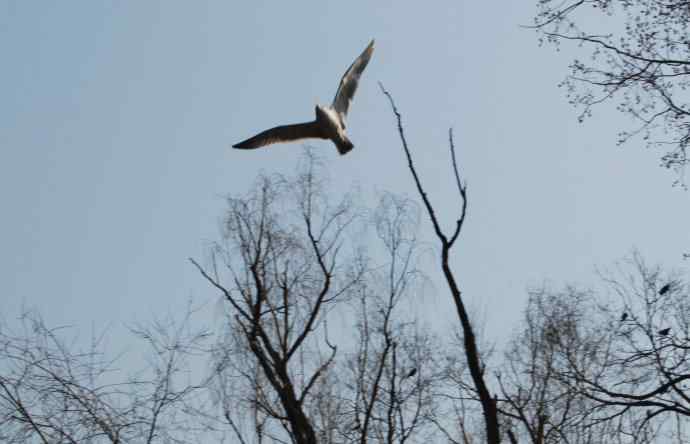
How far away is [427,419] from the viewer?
1444cm

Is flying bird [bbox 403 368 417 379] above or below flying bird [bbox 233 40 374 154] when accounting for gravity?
below

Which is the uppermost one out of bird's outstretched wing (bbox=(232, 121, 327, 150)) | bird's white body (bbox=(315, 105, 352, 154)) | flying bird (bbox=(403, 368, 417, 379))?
bird's outstretched wing (bbox=(232, 121, 327, 150))

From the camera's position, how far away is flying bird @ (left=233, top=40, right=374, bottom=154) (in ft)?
46.5

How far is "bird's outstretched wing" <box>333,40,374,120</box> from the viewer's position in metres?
14.4

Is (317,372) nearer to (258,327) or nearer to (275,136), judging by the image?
(258,327)

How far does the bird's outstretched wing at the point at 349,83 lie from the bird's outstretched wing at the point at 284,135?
15.2 inches

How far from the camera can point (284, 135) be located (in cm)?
1474

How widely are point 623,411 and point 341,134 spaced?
5.58 metres

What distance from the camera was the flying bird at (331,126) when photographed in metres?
14.2

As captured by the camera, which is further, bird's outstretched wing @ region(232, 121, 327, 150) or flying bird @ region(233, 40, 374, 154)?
bird's outstretched wing @ region(232, 121, 327, 150)

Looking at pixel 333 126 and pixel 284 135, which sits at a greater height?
pixel 284 135

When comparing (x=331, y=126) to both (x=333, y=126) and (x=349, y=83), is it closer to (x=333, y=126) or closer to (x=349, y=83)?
(x=333, y=126)

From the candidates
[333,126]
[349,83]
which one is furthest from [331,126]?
[349,83]

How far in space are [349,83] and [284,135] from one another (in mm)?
1083
